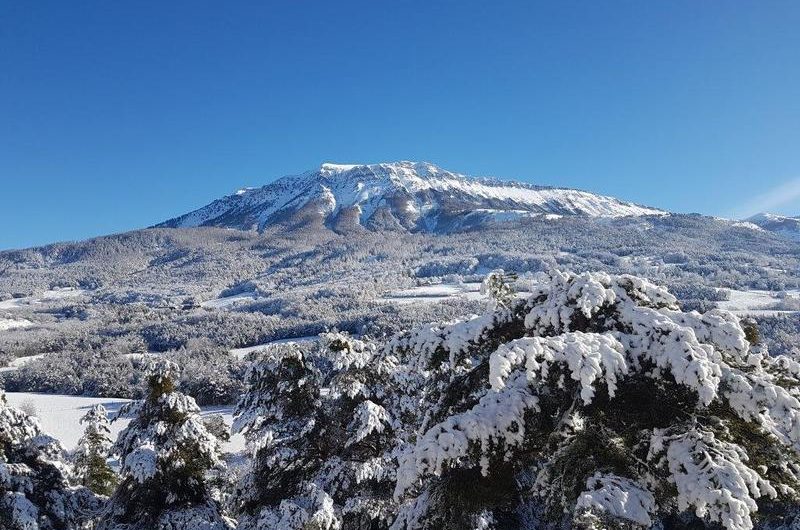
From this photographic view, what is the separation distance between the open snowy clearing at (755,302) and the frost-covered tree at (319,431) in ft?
376

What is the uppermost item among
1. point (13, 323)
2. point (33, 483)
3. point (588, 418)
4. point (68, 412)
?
point (588, 418)

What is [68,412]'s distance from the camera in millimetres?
71375

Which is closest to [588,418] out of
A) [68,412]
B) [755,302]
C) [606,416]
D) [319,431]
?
[606,416]

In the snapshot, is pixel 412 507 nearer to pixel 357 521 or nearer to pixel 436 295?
pixel 357 521

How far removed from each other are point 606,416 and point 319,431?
639 centimetres

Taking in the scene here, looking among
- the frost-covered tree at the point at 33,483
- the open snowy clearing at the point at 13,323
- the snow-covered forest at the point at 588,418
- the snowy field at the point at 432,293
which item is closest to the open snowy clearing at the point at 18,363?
the open snowy clearing at the point at 13,323

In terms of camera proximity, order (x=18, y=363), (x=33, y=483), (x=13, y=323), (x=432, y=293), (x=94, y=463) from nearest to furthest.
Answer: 1. (x=33, y=483)
2. (x=94, y=463)
3. (x=18, y=363)
4. (x=13, y=323)
5. (x=432, y=293)

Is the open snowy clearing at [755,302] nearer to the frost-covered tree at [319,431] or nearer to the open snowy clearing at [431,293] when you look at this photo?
the open snowy clearing at [431,293]

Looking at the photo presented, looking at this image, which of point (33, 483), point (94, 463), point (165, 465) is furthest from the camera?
point (94, 463)

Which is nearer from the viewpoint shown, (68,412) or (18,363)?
(68,412)

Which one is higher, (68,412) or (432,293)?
(432,293)

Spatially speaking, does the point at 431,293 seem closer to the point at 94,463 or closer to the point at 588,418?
the point at 94,463

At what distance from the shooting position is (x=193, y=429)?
32.2 feet

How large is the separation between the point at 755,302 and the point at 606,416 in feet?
465
